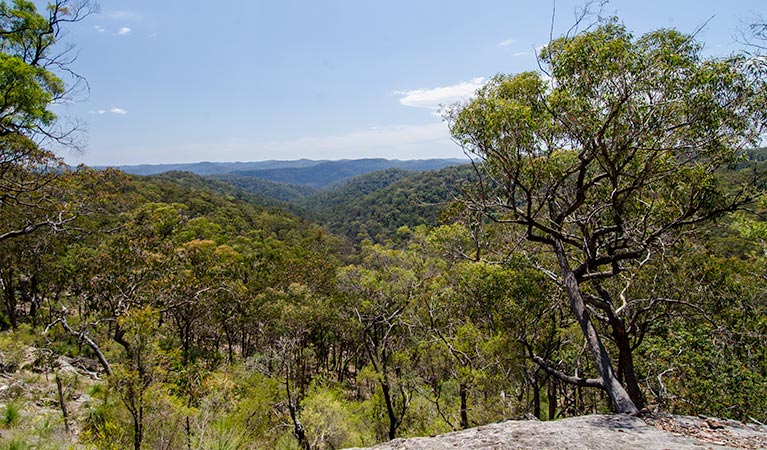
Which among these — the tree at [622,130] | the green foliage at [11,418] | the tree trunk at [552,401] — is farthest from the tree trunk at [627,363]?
the green foliage at [11,418]

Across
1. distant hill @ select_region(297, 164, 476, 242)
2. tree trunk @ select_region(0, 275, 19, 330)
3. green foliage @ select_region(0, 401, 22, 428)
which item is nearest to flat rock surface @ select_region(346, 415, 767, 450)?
green foliage @ select_region(0, 401, 22, 428)

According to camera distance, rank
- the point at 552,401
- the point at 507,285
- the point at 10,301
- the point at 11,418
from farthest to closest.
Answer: the point at 10,301 → the point at 552,401 → the point at 507,285 → the point at 11,418

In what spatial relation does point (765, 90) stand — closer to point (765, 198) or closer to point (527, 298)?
point (765, 198)

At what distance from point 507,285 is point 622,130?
4.28 metres

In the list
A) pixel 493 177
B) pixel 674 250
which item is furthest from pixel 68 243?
pixel 674 250

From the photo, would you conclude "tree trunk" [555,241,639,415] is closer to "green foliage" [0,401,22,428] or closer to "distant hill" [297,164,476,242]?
"green foliage" [0,401,22,428]

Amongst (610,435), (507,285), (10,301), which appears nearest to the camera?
(610,435)

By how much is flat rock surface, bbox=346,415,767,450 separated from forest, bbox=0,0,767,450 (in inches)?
22.5

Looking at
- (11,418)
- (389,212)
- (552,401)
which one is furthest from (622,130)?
(389,212)

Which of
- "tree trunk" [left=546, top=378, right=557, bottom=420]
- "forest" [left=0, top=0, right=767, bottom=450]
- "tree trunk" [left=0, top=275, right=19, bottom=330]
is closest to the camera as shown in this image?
"forest" [left=0, top=0, right=767, bottom=450]

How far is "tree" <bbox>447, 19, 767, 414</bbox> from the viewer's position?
18.8 feet

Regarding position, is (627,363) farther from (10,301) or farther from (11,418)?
(10,301)

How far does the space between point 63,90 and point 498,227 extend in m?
14.0

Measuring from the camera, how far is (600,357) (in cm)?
587
